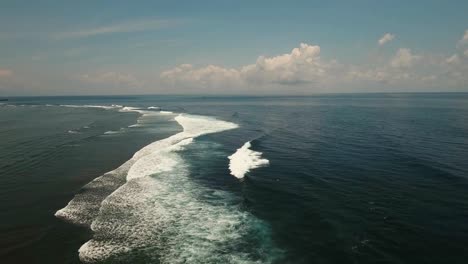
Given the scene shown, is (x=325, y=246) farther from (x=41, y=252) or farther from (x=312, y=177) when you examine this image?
(x=41, y=252)

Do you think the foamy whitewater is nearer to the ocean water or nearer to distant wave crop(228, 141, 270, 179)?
the ocean water

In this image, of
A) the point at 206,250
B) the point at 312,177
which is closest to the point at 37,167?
the point at 206,250

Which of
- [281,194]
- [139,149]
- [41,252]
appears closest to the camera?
[41,252]

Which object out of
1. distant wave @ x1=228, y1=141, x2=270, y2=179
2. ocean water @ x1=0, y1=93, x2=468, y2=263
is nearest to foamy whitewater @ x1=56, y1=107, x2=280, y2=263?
ocean water @ x1=0, y1=93, x2=468, y2=263

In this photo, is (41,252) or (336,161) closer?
(41,252)

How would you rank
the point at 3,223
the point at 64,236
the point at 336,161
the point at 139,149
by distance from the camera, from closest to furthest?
the point at 64,236, the point at 3,223, the point at 336,161, the point at 139,149

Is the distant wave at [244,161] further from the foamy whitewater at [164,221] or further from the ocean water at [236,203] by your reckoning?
the foamy whitewater at [164,221]

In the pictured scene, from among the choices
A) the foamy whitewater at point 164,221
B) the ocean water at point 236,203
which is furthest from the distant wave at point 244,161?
the foamy whitewater at point 164,221
